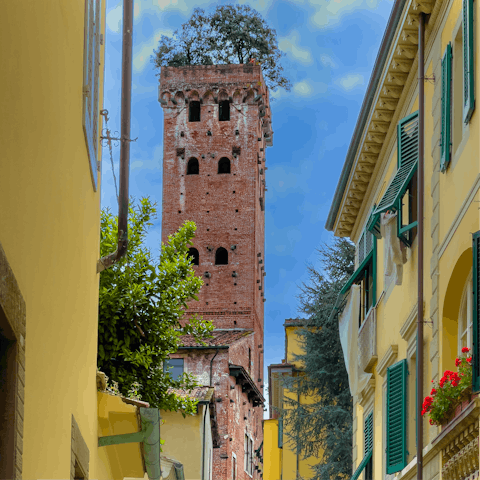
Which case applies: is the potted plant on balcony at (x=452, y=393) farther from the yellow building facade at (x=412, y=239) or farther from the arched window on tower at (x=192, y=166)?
the arched window on tower at (x=192, y=166)

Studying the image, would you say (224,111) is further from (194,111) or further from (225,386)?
(225,386)

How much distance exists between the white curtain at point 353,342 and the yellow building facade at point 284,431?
41.9 feet

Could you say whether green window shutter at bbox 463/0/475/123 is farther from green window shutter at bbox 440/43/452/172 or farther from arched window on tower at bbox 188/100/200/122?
arched window on tower at bbox 188/100/200/122

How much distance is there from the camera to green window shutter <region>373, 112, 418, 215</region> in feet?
34.5

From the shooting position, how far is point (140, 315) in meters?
14.5

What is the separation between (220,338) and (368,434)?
26768mm

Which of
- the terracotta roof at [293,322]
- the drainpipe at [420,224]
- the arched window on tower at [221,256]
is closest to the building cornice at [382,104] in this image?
the drainpipe at [420,224]

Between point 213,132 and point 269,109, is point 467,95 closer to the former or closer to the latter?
point 213,132

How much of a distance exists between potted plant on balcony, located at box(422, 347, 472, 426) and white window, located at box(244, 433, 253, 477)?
34196 mm

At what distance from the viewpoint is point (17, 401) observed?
3.90 metres

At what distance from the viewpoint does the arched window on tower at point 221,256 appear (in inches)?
1905

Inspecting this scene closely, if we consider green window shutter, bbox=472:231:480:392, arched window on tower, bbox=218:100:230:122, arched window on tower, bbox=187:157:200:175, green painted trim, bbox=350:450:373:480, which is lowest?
green painted trim, bbox=350:450:373:480

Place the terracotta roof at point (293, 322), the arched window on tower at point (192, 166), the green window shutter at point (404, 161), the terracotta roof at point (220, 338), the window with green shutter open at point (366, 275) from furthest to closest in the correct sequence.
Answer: the arched window on tower at point (192, 166) → the terracotta roof at point (220, 338) → the terracotta roof at point (293, 322) → the window with green shutter open at point (366, 275) → the green window shutter at point (404, 161)

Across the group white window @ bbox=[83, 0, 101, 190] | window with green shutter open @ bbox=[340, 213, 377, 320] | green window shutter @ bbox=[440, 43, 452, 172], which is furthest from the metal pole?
window with green shutter open @ bbox=[340, 213, 377, 320]
